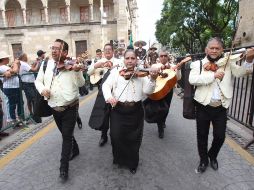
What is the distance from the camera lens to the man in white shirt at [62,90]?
4344 millimetres

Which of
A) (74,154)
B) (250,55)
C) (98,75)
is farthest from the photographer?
(98,75)

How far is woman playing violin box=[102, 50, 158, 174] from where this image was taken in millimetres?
4191

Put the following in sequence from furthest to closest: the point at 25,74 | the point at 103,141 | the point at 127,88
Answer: the point at 25,74 → the point at 103,141 → the point at 127,88

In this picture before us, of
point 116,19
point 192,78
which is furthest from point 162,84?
point 116,19

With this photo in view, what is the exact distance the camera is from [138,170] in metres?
4.53

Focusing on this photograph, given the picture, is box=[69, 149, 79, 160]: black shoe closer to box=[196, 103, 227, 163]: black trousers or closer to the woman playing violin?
the woman playing violin

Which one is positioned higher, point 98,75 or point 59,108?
point 98,75

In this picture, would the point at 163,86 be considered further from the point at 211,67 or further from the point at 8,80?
the point at 8,80

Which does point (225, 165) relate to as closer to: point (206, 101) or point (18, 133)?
point (206, 101)

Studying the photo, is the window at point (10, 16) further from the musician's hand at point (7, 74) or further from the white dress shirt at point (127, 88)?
the white dress shirt at point (127, 88)

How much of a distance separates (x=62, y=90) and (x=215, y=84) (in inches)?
85.9

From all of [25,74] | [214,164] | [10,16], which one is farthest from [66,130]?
[10,16]

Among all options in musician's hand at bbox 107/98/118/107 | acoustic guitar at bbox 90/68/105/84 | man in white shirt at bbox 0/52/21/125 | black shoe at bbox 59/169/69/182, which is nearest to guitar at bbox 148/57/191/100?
musician's hand at bbox 107/98/118/107

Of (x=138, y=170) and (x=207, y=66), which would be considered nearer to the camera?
(x=207, y=66)
